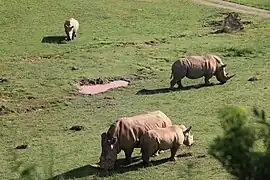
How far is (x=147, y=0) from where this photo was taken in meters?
42.0

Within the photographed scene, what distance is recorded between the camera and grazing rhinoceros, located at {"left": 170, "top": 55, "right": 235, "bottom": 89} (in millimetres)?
24203

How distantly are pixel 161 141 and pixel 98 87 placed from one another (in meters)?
9.67

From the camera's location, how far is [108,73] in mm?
26797

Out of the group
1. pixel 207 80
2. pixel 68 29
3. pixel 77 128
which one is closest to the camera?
pixel 77 128

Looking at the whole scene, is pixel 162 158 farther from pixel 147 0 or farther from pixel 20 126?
pixel 147 0

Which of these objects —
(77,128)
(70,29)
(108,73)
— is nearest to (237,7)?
(70,29)

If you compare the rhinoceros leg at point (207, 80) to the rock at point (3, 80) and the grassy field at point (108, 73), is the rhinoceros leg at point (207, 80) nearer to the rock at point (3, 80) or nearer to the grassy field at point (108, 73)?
the grassy field at point (108, 73)

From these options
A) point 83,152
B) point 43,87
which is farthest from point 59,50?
point 83,152

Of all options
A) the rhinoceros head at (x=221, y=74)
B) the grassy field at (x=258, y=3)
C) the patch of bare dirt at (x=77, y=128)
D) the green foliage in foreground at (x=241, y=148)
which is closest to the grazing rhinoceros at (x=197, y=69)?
the rhinoceros head at (x=221, y=74)

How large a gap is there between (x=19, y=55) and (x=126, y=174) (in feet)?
51.7

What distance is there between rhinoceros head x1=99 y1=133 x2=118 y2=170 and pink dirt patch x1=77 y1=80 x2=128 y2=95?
342 inches

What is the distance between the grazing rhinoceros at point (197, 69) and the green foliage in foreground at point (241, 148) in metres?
18.0

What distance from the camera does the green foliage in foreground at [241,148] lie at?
5.96m

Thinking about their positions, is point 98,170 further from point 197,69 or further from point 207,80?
point 207,80
